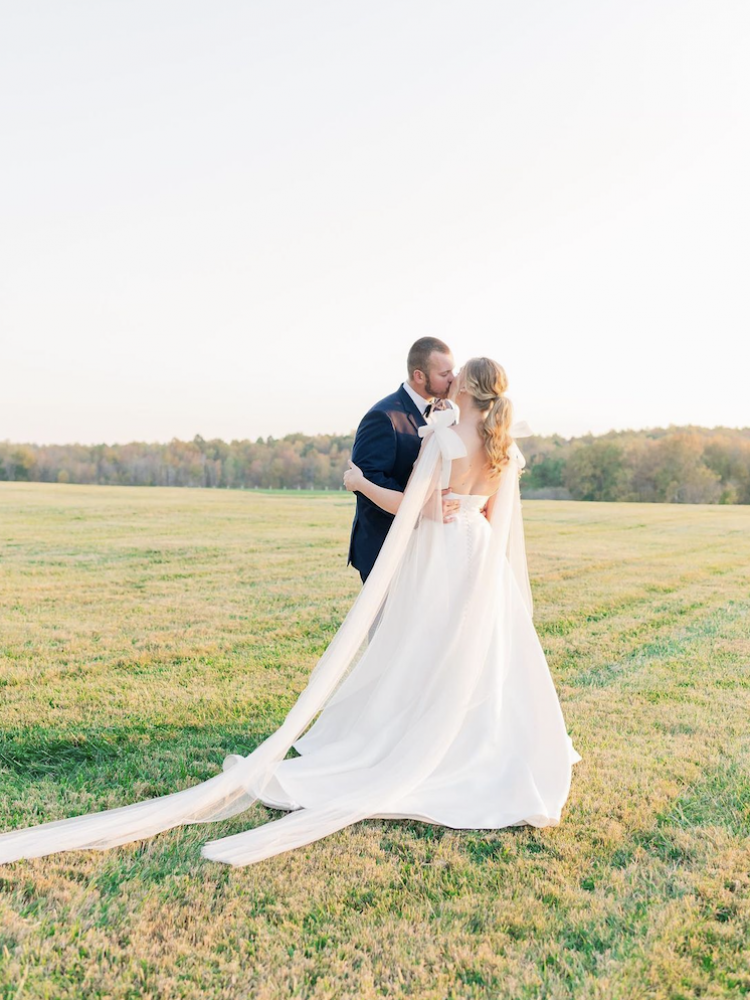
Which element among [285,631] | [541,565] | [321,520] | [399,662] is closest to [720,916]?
[399,662]

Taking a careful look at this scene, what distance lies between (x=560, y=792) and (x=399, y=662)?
4.09ft

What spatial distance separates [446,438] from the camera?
502 centimetres

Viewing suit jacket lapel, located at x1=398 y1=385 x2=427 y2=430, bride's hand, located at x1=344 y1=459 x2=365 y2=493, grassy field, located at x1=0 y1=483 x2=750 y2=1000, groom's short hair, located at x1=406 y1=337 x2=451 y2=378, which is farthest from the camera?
suit jacket lapel, located at x1=398 y1=385 x2=427 y2=430

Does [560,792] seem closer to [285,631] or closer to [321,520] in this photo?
[285,631]

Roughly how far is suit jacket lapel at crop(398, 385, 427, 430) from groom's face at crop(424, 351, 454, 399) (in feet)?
0.73

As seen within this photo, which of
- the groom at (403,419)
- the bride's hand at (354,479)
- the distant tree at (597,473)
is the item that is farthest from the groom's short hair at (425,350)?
the distant tree at (597,473)

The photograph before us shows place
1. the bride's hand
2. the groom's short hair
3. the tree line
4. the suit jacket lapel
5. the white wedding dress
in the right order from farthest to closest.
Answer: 1. the tree line
2. the suit jacket lapel
3. the groom's short hair
4. the bride's hand
5. the white wedding dress

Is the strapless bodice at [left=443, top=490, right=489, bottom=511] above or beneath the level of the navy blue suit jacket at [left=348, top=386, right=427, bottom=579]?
beneath

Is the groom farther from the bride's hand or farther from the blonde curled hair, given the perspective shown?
the blonde curled hair

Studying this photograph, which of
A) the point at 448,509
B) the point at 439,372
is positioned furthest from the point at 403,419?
the point at 448,509

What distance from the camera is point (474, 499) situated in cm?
534

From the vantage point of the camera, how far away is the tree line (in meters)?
52.8

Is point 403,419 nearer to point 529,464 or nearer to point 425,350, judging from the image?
point 425,350

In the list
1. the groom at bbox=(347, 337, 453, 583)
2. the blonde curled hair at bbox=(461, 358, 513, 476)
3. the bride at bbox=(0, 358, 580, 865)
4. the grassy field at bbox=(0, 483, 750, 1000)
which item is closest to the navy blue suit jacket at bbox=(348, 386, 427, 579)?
the groom at bbox=(347, 337, 453, 583)
